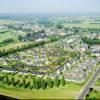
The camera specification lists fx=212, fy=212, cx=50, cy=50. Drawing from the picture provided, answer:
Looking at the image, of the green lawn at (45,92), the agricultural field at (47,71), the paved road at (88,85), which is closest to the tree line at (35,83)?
the agricultural field at (47,71)

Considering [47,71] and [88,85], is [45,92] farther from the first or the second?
[47,71]

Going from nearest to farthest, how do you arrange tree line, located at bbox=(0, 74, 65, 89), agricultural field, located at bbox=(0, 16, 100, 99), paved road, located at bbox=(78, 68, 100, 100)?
paved road, located at bbox=(78, 68, 100, 100) < agricultural field, located at bbox=(0, 16, 100, 99) < tree line, located at bbox=(0, 74, 65, 89)

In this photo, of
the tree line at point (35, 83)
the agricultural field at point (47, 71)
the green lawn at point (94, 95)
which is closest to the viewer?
the green lawn at point (94, 95)

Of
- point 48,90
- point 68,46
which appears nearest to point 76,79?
point 48,90

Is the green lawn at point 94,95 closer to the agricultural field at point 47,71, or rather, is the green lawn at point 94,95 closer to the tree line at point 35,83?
the agricultural field at point 47,71

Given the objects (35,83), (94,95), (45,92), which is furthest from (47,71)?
(94,95)

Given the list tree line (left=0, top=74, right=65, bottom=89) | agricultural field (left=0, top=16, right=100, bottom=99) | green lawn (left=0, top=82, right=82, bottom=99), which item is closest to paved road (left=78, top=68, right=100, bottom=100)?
agricultural field (left=0, top=16, right=100, bottom=99)

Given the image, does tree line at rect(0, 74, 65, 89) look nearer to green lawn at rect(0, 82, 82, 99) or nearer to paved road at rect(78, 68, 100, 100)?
green lawn at rect(0, 82, 82, 99)

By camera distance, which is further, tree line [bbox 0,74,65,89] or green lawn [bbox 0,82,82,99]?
tree line [bbox 0,74,65,89]
